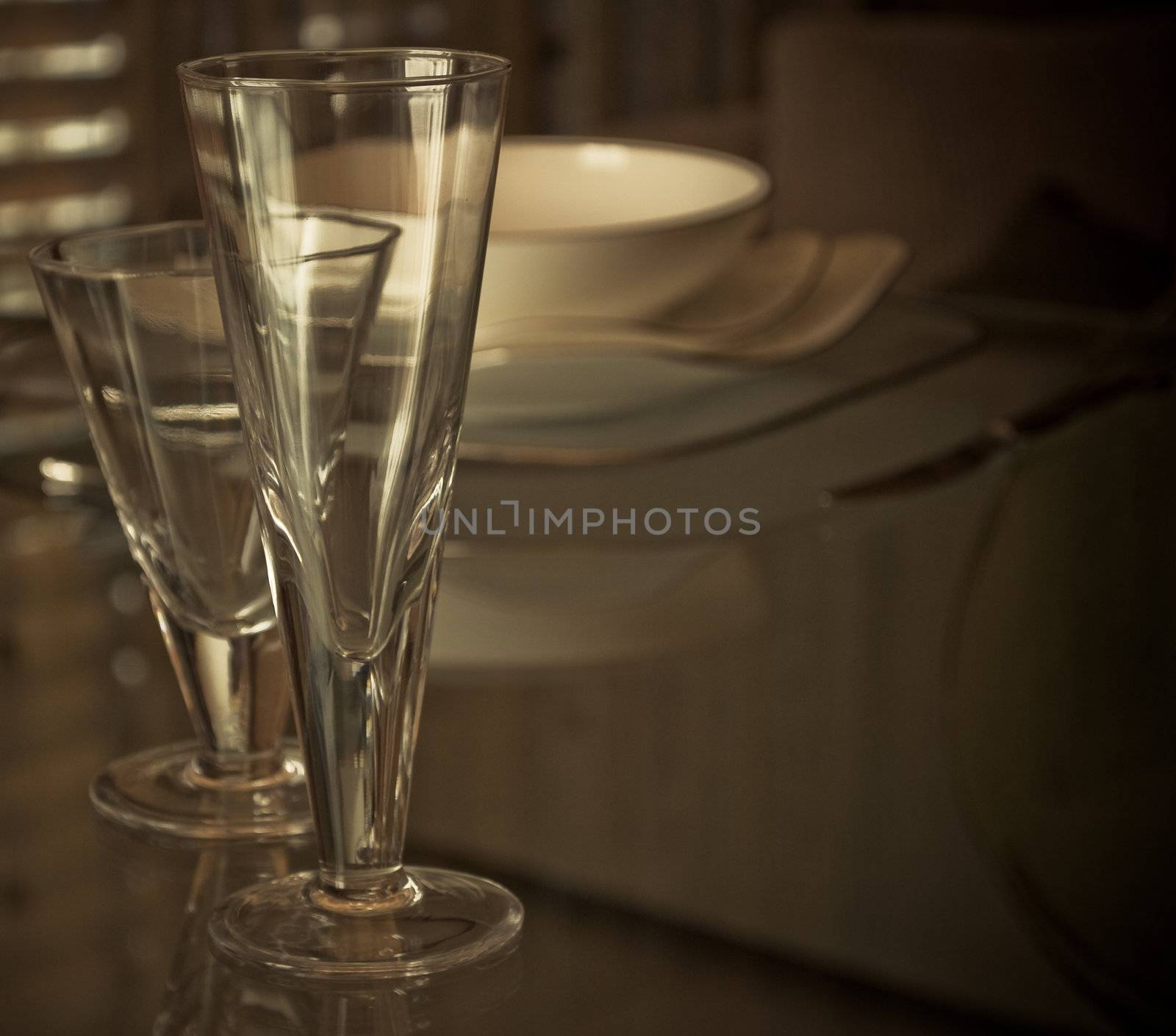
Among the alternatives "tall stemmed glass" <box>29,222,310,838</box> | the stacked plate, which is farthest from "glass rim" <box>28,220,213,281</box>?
the stacked plate

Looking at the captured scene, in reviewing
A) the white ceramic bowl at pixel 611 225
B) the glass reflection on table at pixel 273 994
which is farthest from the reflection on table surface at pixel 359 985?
the white ceramic bowl at pixel 611 225

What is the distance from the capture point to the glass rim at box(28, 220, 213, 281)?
39cm

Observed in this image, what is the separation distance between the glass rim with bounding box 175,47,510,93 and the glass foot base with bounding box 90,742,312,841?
0.19m

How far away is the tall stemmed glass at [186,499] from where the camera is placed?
1.29ft

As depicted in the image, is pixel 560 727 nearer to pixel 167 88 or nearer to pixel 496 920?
pixel 496 920

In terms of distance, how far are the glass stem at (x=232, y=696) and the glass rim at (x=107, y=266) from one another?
0.09m

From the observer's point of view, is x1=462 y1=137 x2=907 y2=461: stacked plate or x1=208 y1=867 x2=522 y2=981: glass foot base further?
x1=462 y1=137 x2=907 y2=461: stacked plate

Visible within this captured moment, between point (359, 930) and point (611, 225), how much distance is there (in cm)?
72

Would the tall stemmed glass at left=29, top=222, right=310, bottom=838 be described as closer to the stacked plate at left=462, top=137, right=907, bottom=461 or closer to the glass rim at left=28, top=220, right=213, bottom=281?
the glass rim at left=28, top=220, right=213, bottom=281

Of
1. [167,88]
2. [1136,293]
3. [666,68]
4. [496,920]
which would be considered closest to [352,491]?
[496,920]

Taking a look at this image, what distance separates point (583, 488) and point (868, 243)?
321mm

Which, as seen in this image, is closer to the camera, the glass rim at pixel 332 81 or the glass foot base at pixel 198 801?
the glass rim at pixel 332 81

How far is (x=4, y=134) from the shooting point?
2.66 meters

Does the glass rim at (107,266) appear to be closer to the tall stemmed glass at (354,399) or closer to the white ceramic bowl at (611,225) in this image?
the tall stemmed glass at (354,399)
